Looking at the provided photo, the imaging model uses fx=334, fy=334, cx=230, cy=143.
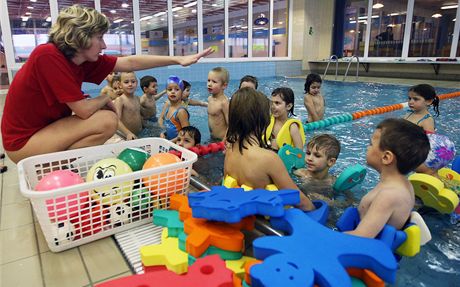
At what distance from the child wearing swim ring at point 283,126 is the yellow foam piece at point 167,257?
1.95m

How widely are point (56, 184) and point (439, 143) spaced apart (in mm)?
2743

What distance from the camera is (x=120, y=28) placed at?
11.3 m

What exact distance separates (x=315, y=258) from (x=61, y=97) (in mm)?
1881

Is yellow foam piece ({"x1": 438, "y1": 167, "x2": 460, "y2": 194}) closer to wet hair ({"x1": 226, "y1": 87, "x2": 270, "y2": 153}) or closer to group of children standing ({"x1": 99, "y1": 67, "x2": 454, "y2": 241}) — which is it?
group of children standing ({"x1": 99, "y1": 67, "x2": 454, "y2": 241})

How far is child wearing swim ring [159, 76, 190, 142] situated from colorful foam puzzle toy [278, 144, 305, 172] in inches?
64.2

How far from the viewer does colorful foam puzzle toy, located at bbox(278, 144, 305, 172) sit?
3.05 metres

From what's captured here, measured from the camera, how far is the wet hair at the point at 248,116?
2.07m

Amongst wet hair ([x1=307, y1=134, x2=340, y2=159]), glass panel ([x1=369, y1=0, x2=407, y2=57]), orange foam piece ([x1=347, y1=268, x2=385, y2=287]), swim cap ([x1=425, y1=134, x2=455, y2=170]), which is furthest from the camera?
glass panel ([x1=369, y1=0, x2=407, y2=57])

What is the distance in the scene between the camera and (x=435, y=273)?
1.88 metres

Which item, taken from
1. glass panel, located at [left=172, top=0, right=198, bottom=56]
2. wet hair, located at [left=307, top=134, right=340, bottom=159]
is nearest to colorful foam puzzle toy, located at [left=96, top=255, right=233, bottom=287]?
wet hair, located at [left=307, top=134, right=340, bottom=159]

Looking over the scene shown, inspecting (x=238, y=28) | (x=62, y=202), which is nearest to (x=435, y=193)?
(x=62, y=202)

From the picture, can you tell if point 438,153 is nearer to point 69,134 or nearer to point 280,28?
point 69,134

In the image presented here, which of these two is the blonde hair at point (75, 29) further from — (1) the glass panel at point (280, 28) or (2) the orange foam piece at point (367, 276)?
(1) the glass panel at point (280, 28)

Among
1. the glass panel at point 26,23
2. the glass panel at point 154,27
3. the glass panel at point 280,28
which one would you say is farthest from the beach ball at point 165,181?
the glass panel at point 280,28
